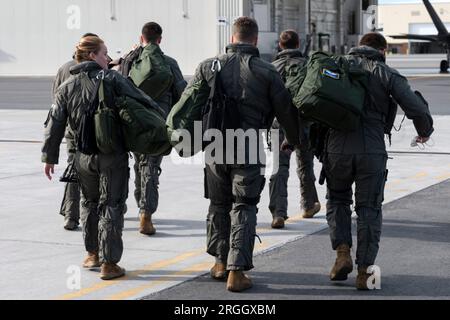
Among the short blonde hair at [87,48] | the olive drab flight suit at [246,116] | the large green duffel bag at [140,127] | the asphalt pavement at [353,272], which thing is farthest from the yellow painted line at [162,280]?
the short blonde hair at [87,48]

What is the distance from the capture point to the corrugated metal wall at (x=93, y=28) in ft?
185

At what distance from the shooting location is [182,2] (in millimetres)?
56188

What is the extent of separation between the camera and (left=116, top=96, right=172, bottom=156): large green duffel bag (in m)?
6.92

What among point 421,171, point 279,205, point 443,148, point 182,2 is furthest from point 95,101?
point 182,2

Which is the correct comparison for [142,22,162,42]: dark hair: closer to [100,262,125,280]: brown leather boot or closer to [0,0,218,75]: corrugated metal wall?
[100,262,125,280]: brown leather boot

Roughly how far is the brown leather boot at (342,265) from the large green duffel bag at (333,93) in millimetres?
966

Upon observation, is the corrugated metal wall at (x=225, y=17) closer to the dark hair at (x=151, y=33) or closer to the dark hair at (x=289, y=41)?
the dark hair at (x=289, y=41)

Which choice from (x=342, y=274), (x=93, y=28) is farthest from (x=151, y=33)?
(x=93, y=28)

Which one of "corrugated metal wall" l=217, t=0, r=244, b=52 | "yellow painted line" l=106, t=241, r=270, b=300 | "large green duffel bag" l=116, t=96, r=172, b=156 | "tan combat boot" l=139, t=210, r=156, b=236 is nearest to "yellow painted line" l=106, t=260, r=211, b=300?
"yellow painted line" l=106, t=241, r=270, b=300

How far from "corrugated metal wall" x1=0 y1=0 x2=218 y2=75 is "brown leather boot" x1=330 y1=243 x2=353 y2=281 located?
49.3m

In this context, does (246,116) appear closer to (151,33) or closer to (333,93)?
(333,93)

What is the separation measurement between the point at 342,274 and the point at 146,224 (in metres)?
2.63
